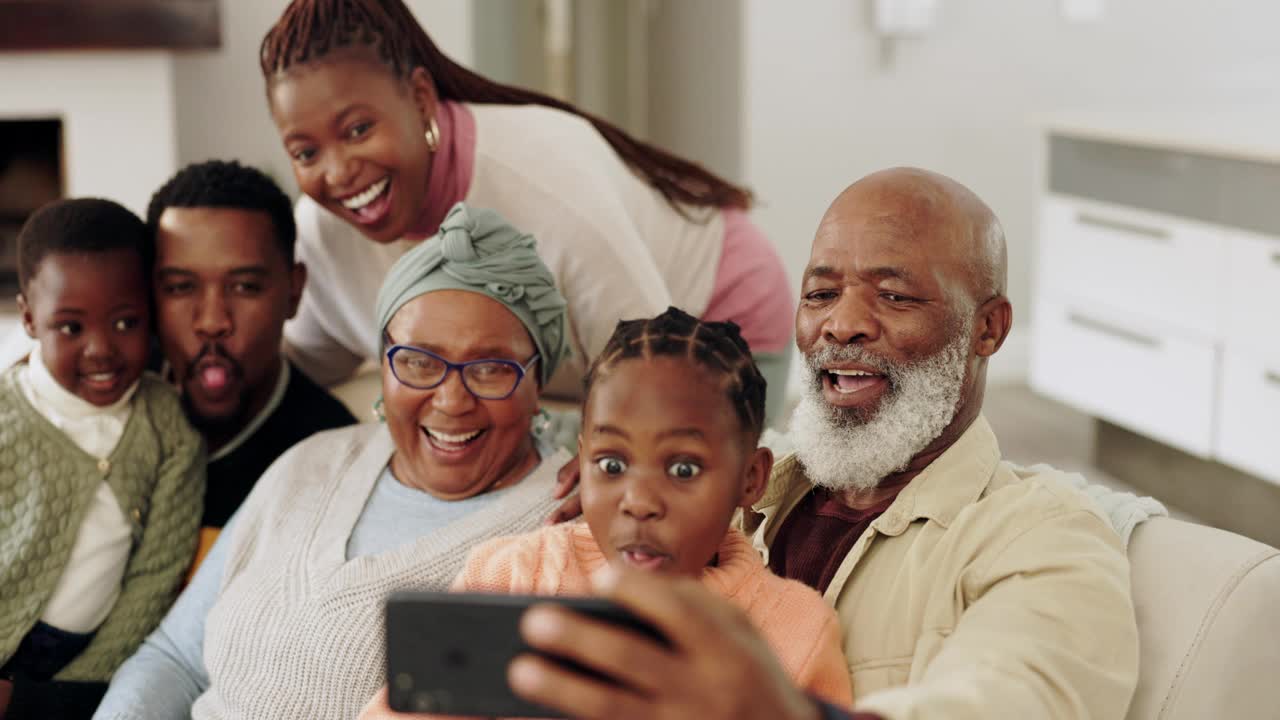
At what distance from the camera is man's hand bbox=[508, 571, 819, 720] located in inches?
32.4

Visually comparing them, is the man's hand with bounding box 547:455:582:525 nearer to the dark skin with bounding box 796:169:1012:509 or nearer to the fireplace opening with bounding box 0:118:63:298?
the dark skin with bounding box 796:169:1012:509

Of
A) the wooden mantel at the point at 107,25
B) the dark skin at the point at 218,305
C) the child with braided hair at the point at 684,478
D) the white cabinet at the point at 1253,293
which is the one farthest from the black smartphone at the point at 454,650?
the wooden mantel at the point at 107,25

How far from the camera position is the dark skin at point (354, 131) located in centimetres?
202

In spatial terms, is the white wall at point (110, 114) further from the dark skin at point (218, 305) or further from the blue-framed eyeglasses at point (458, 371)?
the blue-framed eyeglasses at point (458, 371)

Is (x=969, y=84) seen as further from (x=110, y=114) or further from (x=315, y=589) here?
(x=315, y=589)

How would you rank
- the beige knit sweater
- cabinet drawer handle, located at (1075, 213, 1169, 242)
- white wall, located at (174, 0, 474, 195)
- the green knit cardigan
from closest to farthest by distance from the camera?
the beige knit sweater → the green knit cardigan → cabinet drawer handle, located at (1075, 213, 1169, 242) → white wall, located at (174, 0, 474, 195)

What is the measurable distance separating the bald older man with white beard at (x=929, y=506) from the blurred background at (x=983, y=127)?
248cm

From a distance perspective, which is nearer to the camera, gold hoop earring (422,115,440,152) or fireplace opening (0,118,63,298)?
gold hoop earring (422,115,440,152)

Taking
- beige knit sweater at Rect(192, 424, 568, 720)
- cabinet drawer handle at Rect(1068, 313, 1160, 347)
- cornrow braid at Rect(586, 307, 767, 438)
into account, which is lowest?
cabinet drawer handle at Rect(1068, 313, 1160, 347)

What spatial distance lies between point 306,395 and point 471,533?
617 mm

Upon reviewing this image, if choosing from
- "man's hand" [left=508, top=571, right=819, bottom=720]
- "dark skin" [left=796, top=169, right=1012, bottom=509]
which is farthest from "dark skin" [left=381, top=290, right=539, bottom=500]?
"man's hand" [left=508, top=571, right=819, bottom=720]

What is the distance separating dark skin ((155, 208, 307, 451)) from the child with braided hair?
818mm

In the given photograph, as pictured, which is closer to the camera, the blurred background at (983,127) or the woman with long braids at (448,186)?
the woman with long braids at (448,186)

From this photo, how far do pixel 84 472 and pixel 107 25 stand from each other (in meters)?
3.19
